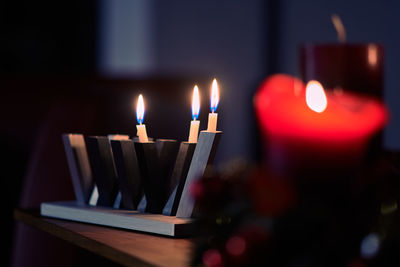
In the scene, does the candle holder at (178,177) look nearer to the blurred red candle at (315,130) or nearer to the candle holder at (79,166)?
the candle holder at (79,166)

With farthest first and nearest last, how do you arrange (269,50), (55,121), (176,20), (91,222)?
(176,20), (269,50), (55,121), (91,222)

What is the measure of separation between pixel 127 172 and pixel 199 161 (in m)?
0.12

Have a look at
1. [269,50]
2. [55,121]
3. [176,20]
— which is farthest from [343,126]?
[176,20]

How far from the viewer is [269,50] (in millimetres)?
3744

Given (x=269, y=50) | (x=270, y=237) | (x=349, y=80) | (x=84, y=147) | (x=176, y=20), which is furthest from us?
(x=176, y=20)

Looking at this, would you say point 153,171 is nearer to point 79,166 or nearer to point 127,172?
point 127,172

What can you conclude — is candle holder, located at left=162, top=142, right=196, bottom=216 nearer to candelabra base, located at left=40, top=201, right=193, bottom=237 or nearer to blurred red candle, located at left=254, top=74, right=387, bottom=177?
candelabra base, located at left=40, top=201, right=193, bottom=237

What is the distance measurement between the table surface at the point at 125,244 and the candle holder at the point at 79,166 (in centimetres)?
8

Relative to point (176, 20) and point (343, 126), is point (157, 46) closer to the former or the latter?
point (176, 20)

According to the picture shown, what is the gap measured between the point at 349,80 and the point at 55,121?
3.08 feet

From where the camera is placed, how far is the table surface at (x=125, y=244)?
58 cm

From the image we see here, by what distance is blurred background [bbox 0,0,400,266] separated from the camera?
199 cm

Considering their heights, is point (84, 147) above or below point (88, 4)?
below

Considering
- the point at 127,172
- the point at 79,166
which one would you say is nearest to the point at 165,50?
the point at 79,166
